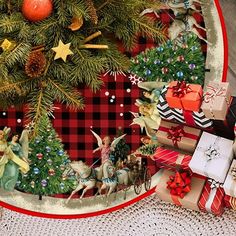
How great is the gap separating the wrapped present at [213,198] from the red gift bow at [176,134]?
113 mm

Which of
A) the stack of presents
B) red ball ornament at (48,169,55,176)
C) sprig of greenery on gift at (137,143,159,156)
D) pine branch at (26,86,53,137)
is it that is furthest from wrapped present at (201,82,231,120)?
red ball ornament at (48,169,55,176)

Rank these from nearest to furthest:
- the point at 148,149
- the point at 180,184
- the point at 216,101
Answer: the point at 216,101
the point at 180,184
the point at 148,149

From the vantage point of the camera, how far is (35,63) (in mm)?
1229

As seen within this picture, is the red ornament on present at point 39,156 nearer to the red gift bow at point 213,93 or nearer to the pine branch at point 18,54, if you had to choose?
the pine branch at point 18,54

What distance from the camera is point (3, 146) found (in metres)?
1.45

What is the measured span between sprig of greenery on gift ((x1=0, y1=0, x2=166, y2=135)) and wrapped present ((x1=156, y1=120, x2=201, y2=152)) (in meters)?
0.17

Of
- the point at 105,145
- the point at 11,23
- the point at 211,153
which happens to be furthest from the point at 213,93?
the point at 11,23

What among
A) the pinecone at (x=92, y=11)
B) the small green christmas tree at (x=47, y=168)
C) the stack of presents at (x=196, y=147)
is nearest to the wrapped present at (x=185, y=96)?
the stack of presents at (x=196, y=147)

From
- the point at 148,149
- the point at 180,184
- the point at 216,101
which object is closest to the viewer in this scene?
the point at 216,101

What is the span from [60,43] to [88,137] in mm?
282

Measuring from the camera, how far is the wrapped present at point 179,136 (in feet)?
4.32

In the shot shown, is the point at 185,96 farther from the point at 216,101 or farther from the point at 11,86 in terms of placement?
the point at 11,86

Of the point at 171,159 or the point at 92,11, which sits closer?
the point at 92,11

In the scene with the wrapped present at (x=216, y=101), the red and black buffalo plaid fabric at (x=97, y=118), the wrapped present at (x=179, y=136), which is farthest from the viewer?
the red and black buffalo plaid fabric at (x=97, y=118)
